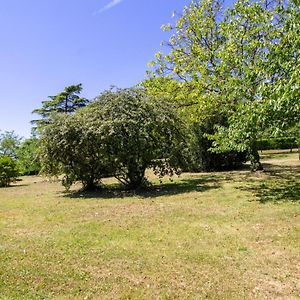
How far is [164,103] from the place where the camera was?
13516 mm

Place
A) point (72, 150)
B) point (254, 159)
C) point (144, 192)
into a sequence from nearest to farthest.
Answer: point (144, 192), point (72, 150), point (254, 159)

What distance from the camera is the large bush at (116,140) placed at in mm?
11992

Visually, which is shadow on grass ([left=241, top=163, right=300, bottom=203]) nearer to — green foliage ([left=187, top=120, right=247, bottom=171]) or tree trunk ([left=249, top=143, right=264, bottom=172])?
tree trunk ([left=249, top=143, right=264, bottom=172])

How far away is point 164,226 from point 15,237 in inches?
125

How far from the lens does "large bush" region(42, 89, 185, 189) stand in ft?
39.3

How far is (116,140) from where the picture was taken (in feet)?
38.9

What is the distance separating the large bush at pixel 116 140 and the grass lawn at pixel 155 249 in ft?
8.69

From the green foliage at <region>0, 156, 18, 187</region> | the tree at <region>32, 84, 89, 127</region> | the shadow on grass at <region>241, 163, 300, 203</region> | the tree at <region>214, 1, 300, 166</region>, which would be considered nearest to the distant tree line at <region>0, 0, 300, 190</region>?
the tree at <region>214, 1, 300, 166</region>

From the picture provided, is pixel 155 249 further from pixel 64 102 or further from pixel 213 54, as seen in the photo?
pixel 64 102

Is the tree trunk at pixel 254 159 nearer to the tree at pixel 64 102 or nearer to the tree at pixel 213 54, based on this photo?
the tree at pixel 213 54

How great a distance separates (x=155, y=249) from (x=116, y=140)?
6667mm

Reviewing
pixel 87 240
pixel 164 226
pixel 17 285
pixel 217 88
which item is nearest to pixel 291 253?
pixel 164 226

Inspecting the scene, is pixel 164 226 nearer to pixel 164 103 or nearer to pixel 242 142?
pixel 242 142

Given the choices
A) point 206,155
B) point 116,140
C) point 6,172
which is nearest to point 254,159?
point 206,155
